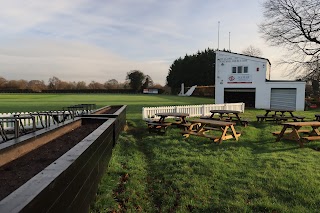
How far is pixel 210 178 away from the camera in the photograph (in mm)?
5512

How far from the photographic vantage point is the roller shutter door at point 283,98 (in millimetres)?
24812

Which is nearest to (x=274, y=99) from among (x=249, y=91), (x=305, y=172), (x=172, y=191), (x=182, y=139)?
(x=249, y=91)

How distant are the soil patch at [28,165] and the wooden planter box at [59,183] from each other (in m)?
0.17

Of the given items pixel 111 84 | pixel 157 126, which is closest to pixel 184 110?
pixel 157 126

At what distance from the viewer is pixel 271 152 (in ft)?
26.2

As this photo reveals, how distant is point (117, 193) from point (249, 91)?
24105 mm

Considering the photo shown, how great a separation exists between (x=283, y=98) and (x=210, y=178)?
22.3m

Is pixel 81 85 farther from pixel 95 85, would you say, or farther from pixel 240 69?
pixel 240 69

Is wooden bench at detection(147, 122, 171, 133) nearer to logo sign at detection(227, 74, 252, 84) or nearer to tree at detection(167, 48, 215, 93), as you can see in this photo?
logo sign at detection(227, 74, 252, 84)

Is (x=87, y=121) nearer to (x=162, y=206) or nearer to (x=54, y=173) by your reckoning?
(x=162, y=206)

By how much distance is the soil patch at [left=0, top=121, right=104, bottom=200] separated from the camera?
3.20m

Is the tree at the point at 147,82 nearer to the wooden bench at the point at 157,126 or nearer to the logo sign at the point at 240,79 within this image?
the logo sign at the point at 240,79

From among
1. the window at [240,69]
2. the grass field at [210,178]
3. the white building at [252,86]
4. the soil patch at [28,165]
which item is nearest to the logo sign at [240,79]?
the white building at [252,86]

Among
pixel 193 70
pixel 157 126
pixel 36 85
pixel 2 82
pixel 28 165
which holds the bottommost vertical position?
pixel 157 126
